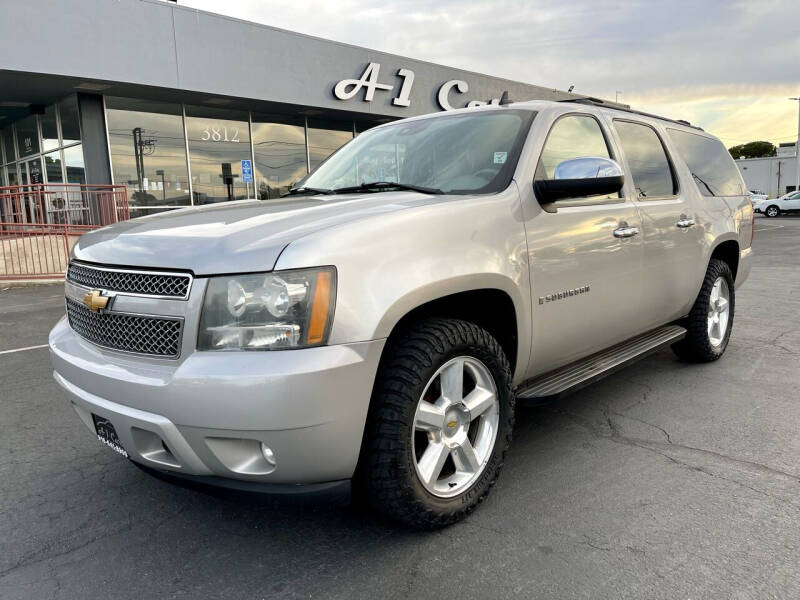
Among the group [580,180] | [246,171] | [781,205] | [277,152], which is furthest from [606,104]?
[781,205]

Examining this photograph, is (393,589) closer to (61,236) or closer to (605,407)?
(605,407)

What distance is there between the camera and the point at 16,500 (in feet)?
9.30

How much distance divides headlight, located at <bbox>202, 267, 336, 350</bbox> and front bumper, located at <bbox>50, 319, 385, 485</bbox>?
5 centimetres

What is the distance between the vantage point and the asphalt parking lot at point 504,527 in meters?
2.15

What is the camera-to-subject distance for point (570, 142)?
334 cm

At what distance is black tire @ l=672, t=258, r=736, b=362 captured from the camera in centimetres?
450

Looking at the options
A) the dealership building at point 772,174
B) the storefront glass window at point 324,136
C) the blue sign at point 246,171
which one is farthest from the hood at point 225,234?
the dealership building at point 772,174

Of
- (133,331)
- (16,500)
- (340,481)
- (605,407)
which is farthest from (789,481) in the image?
(16,500)

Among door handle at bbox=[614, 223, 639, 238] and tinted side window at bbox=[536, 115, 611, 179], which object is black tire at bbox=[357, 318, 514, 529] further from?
door handle at bbox=[614, 223, 639, 238]

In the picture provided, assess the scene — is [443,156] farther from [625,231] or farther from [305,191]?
[625,231]

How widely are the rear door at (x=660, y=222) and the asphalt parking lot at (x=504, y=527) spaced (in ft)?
2.48

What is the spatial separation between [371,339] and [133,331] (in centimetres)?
92

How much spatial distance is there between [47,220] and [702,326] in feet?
41.6

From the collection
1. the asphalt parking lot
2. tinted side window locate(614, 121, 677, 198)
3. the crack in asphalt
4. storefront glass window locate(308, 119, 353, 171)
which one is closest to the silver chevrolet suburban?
tinted side window locate(614, 121, 677, 198)
